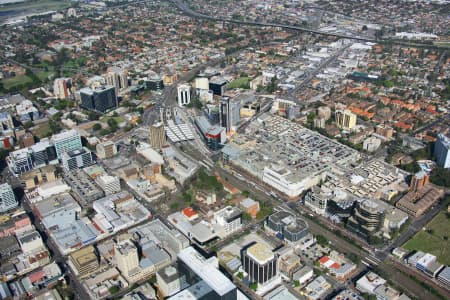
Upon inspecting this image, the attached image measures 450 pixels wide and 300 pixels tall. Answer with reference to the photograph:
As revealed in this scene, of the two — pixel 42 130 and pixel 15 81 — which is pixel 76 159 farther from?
pixel 15 81

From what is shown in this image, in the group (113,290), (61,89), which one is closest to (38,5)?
(61,89)

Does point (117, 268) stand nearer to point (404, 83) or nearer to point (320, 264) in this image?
point (320, 264)

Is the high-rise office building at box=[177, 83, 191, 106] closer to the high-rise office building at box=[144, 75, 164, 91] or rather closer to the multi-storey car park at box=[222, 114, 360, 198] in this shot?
the high-rise office building at box=[144, 75, 164, 91]

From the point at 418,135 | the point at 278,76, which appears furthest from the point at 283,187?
the point at 278,76

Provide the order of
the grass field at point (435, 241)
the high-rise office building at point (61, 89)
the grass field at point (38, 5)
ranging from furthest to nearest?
the grass field at point (38, 5) < the high-rise office building at point (61, 89) < the grass field at point (435, 241)

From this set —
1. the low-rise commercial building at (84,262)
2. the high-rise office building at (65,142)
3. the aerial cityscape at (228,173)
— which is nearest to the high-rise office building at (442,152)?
the aerial cityscape at (228,173)

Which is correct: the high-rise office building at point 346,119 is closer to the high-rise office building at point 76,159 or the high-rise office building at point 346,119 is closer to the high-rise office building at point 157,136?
the high-rise office building at point 157,136
